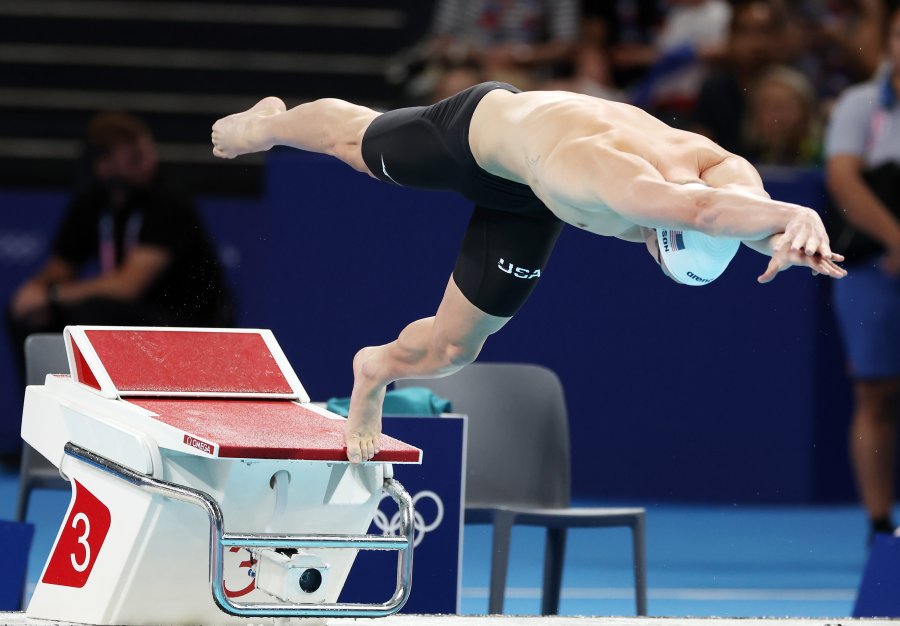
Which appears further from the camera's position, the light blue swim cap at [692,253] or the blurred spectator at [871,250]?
the blurred spectator at [871,250]

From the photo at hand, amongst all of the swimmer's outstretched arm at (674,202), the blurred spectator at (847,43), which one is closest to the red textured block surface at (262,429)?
the swimmer's outstretched arm at (674,202)

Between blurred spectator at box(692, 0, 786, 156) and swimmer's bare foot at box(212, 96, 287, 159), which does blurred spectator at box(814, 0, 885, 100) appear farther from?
swimmer's bare foot at box(212, 96, 287, 159)

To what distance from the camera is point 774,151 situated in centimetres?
755

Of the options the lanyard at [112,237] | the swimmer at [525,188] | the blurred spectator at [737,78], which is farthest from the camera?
the blurred spectator at [737,78]

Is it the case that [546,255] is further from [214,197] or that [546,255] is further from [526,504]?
[214,197]

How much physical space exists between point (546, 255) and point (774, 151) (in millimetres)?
3968

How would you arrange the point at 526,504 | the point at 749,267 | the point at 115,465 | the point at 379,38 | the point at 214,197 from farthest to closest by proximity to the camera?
the point at 379,38 → the point at 214,197 → the point at 749,267 → the point at 526,504 → the point at 115,465

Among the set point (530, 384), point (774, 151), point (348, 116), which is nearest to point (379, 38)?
point (774, 151)

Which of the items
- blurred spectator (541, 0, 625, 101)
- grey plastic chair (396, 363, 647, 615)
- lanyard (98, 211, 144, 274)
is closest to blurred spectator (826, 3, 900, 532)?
grey plastic chair (396, 363, 647, 615)

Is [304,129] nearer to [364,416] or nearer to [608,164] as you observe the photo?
[364,416]

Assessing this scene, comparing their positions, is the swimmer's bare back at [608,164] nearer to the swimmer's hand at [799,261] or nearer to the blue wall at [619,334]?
the swimmer's hand at [799,261]

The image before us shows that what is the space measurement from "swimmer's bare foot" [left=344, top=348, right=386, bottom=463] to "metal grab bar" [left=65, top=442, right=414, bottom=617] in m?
0.18

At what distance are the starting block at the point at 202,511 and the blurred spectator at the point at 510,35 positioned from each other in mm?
5350

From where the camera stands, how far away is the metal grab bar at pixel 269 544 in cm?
335
